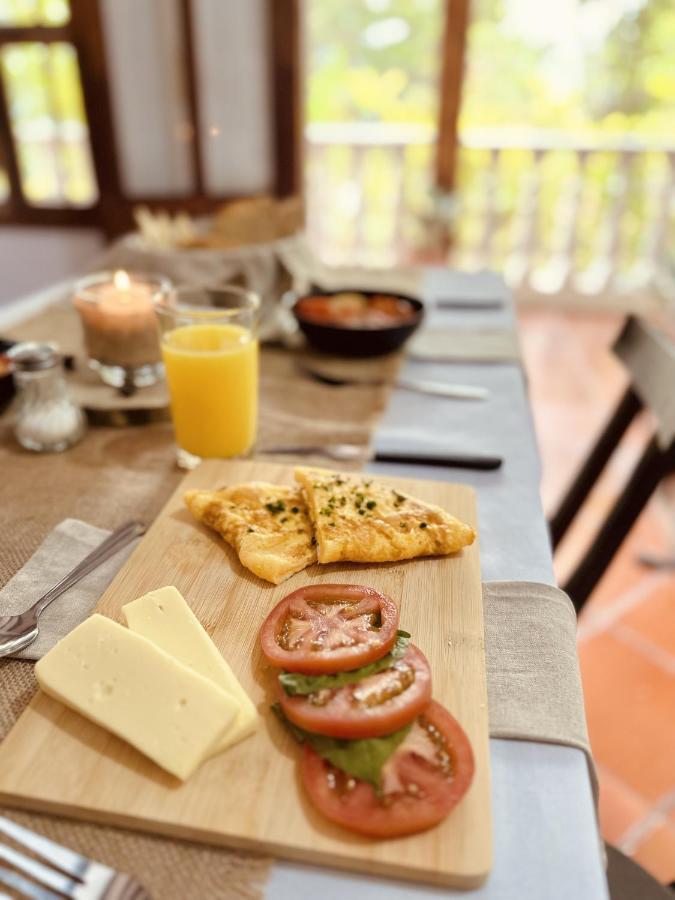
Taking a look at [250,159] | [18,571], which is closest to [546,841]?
[18,571]

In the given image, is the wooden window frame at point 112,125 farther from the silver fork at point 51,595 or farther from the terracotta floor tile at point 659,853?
the terracotta floor tile at point 659,853

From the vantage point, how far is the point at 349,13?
447 cm

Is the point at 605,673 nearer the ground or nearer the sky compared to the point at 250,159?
nearer the ground

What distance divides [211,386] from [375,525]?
414 mm

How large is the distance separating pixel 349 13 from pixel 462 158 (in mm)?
1218

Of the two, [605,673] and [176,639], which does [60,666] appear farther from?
[605,673]

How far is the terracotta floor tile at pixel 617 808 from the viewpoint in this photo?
1.46 metres

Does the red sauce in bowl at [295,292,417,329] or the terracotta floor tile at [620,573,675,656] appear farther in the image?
the terracotta floor tile at [620,573,675,656]

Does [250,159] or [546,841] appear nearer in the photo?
[546,841]

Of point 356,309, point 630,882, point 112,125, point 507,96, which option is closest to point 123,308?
point 356,309

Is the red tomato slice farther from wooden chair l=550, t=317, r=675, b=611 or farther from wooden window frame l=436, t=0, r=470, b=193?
wooden window frame l=436, t=0, r=470, b=193

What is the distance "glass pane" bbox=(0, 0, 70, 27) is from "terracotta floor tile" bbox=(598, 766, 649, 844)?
4.50m

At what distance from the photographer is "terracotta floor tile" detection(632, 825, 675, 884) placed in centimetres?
140

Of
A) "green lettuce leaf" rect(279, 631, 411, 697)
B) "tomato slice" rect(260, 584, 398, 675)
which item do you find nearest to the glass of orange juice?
"tomato slice" rect(260, 584, 398, 675)
